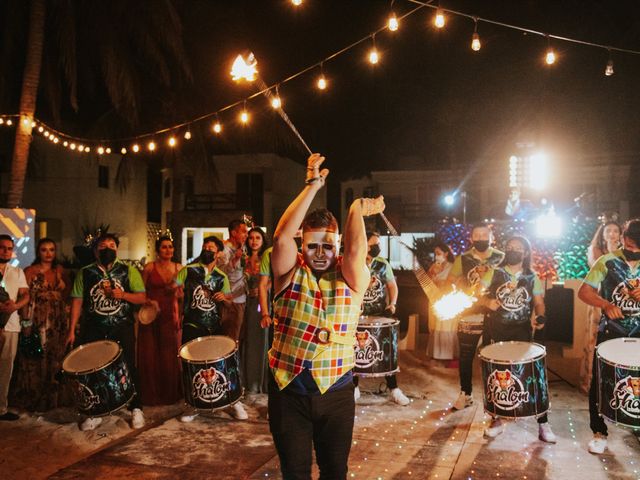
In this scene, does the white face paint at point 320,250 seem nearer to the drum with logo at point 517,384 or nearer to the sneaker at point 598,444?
the drum with logo at point 517,384

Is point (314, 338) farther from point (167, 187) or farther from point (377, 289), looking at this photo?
point (167, 187)

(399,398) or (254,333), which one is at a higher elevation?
(254,333)

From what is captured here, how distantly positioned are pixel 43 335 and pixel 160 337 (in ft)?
4.18

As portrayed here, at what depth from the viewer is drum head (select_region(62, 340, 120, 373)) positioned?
5172 millimetres

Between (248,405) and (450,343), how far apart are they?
3908mm

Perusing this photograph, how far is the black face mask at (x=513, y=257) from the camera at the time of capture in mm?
Answer: 5668

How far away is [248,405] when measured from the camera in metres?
6.42

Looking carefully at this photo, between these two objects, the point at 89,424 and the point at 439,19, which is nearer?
the point at 89,424

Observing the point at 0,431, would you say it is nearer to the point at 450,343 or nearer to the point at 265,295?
the point at 265,295

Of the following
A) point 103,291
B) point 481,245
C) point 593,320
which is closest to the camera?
point 103,291

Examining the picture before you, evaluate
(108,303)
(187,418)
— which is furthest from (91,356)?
(187,418)

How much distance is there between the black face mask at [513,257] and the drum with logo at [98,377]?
3968mm

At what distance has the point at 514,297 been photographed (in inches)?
220

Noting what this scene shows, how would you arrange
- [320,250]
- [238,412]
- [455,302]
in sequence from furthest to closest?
[455,302]
[238,412]
[320,250]
